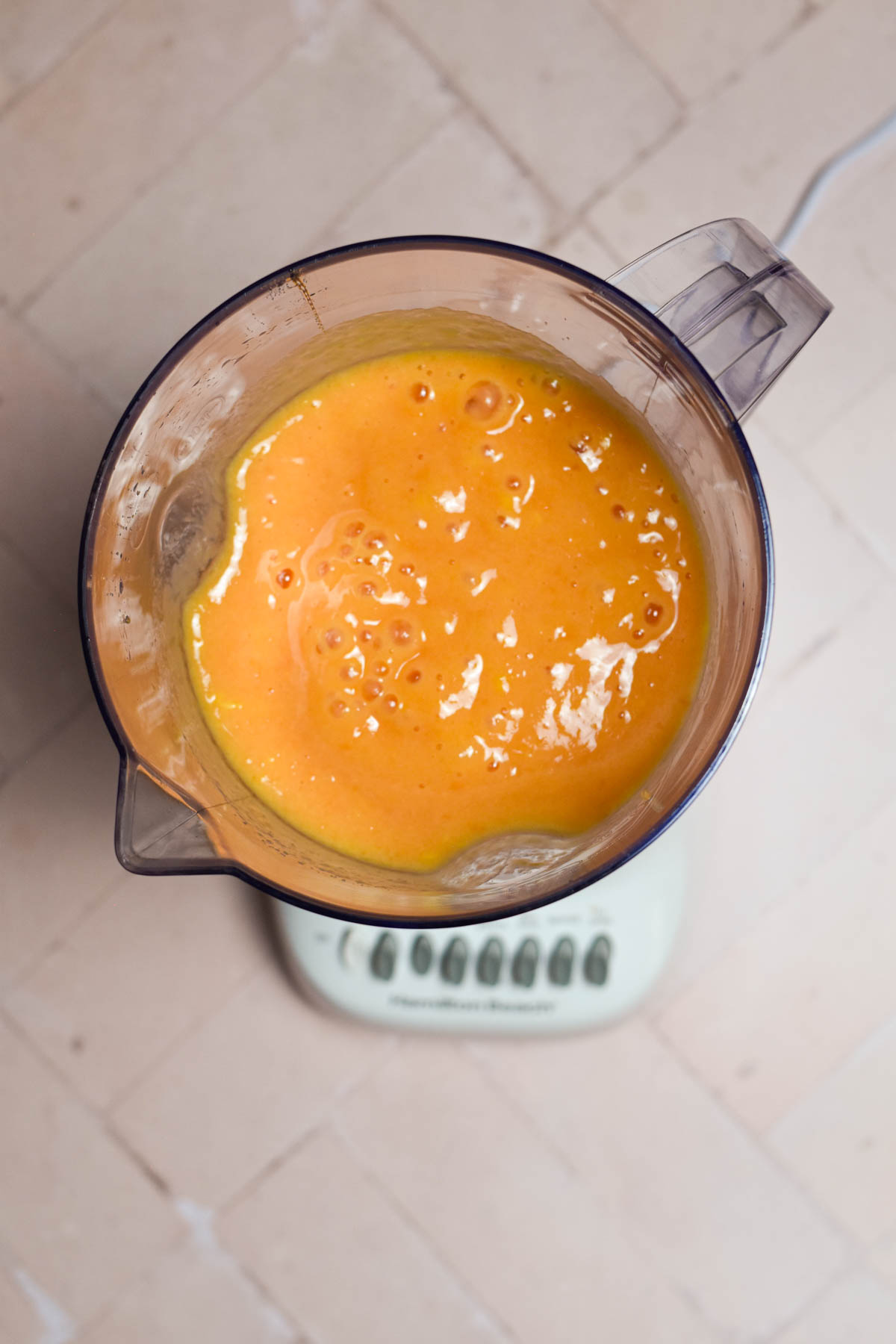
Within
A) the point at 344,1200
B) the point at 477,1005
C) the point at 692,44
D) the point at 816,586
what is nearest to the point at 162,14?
the point at 692,44

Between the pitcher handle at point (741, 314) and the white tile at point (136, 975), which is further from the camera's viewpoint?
the white tile at point (136, 975)

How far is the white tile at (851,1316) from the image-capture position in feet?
2.78

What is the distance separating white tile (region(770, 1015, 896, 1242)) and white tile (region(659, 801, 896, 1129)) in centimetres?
1

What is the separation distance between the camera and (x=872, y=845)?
2.72 feet

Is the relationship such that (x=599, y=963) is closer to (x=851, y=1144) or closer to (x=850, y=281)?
(x=851, y=1144)

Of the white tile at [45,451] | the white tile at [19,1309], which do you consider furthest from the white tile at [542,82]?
the white tile at [19,1309]

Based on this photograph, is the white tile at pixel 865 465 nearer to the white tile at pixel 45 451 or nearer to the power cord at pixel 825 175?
the power cord at pixel 825 175

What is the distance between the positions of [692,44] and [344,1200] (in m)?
0.92

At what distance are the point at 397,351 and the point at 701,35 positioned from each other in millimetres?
393

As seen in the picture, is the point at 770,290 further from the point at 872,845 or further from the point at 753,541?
the point at 872,845

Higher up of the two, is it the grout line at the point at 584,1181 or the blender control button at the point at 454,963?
the blender control button at the point at 454,963

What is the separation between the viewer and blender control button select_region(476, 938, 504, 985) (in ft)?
2.63

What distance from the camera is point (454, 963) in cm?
81

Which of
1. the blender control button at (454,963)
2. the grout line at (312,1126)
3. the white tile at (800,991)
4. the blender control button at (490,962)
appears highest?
the blender control button at (454,963)
